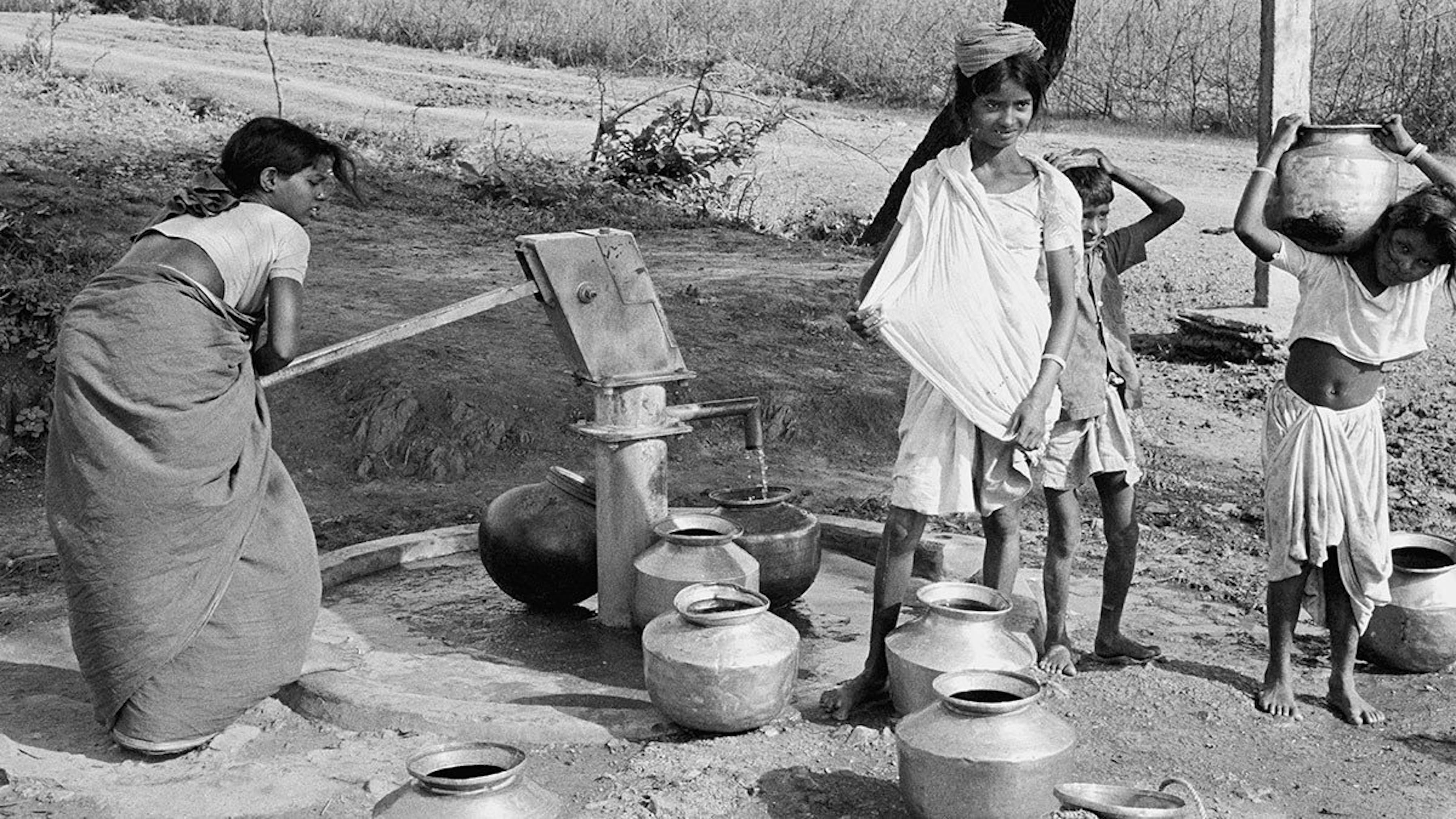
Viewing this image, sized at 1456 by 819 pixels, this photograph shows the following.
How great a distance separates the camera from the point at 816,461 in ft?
22.1

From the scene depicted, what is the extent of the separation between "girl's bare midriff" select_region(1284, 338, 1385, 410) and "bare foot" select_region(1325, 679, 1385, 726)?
0.73m

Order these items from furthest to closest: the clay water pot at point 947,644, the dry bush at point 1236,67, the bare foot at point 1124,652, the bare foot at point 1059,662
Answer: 1. the dry bush at point 1236,67
2. the bare foot at point 1124,652
3. the bare foot at point 1059,662
4. the clay water pot at point 947,644

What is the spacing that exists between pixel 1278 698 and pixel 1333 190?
1325mm

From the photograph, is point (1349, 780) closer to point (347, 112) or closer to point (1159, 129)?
point (347, 112)

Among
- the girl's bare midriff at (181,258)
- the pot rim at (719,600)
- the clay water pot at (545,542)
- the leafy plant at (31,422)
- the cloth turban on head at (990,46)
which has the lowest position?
the leafy plant at (31,422)

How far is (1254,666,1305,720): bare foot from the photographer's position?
402 cm

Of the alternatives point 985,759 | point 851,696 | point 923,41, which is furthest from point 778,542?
point 923,41

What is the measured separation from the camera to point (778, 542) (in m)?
4.54

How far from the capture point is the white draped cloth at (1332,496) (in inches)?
157

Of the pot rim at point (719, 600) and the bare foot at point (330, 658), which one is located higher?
the pot rim at point (719, 600)

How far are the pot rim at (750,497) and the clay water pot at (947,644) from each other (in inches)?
38.0

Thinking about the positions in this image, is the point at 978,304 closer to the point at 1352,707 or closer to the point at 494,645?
the point at 1352,707

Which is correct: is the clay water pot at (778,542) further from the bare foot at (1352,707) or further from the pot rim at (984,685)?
the bare foot at (1352,707)

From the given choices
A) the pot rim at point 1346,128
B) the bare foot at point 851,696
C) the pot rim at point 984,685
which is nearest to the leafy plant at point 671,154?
the pot rim at point 1346,128
